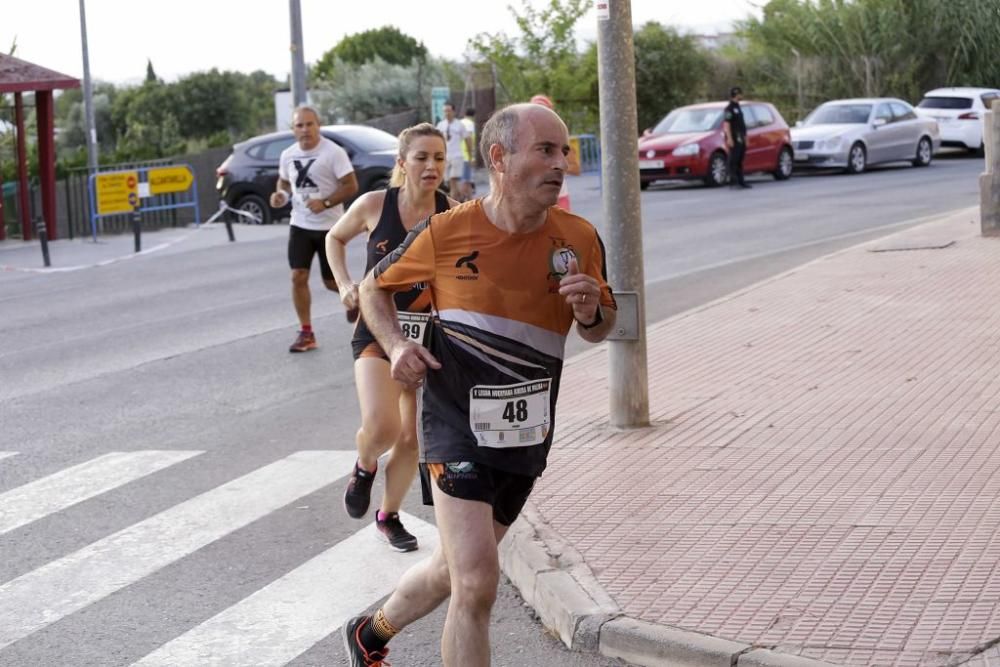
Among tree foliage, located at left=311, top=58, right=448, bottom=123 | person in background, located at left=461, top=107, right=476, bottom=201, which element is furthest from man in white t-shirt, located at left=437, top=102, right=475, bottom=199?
tree foliage, located at left=311, top=58, right=448, bottom=123

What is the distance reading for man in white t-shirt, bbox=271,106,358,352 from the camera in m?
11.5

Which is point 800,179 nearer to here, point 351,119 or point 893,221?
point 893,221

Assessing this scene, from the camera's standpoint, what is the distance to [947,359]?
986 cm

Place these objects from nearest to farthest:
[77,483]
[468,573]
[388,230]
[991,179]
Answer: [468,573] < [388,230] < [77,483] < [991,179]

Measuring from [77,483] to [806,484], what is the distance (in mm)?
3808

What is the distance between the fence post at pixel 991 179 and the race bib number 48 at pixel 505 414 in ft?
42.7

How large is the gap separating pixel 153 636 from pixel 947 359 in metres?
5.98

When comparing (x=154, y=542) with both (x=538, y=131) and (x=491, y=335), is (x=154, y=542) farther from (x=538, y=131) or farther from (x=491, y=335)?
(x=538, y=131)

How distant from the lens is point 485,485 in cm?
437

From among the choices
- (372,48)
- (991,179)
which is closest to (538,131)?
(991,179)

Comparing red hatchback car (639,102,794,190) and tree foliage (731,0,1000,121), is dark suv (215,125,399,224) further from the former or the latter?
tree foliage (731,0,1000,121)

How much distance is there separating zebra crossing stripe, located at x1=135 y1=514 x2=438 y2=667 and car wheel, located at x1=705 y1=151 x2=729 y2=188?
23080mm

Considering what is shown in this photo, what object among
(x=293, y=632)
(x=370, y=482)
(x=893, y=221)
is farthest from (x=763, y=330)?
(x=893, y=221)

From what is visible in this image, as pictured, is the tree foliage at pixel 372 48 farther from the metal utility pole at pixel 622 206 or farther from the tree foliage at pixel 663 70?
the metal utility pole at pixel 622 206
